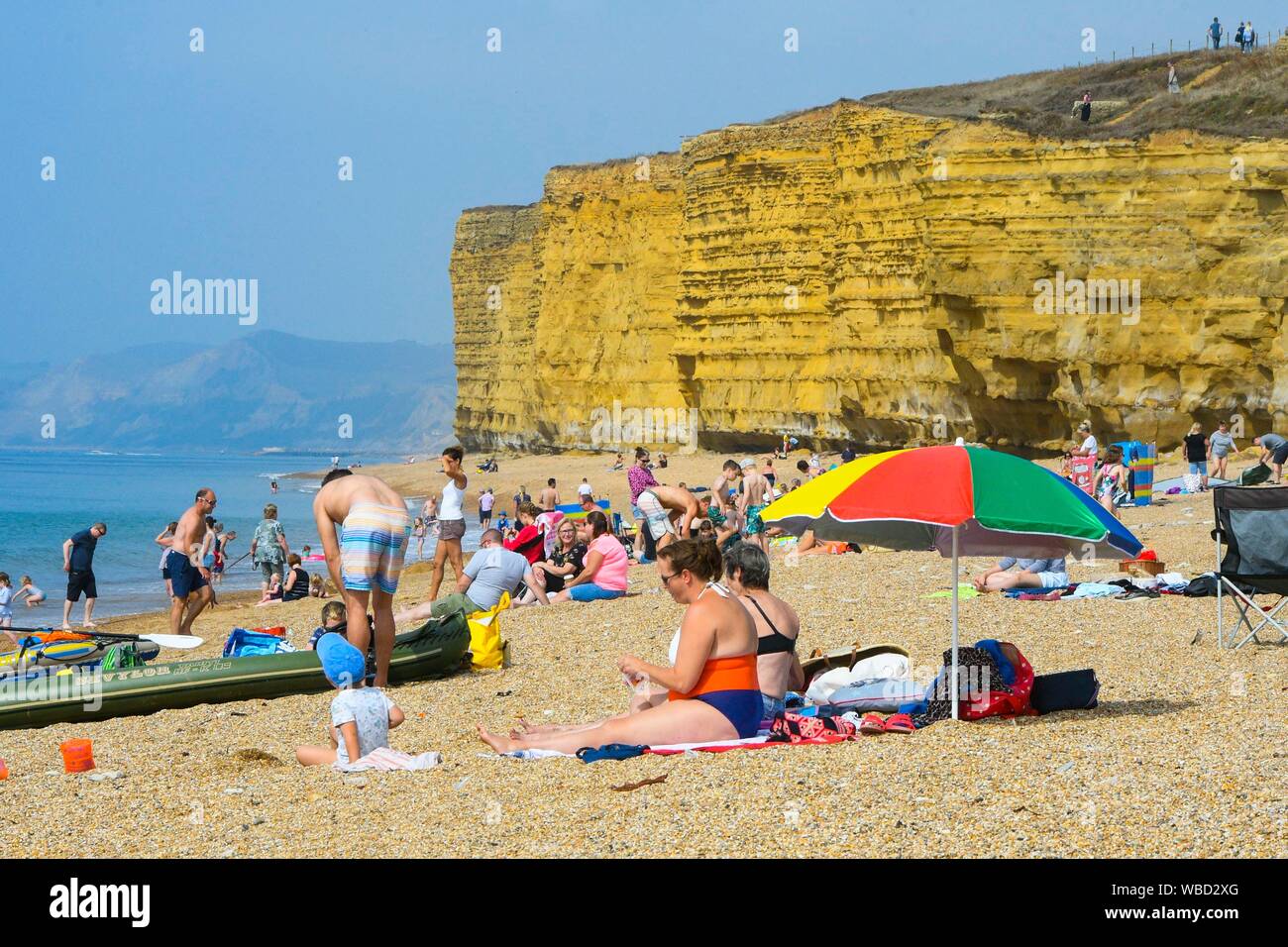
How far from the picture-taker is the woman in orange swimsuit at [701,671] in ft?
20.8

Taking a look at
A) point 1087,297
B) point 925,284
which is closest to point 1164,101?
point 925,284

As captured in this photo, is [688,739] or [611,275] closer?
[688,739]

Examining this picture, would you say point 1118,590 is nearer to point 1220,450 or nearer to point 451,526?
point 451,526

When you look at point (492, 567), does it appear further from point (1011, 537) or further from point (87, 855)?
point (87, 855)

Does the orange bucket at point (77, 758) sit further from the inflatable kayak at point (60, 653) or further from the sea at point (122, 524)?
the sea at point (122, 524)

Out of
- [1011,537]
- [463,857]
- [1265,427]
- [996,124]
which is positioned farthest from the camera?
[996,124]

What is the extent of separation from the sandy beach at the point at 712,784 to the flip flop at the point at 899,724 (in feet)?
0.40

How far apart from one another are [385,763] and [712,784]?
5.67ft

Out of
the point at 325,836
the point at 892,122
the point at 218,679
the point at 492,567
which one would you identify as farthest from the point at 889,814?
the point at 892,122

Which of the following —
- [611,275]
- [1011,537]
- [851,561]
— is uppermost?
[611,275]

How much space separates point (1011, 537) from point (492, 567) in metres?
5.40

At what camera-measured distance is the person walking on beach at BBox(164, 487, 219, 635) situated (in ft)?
42.0
